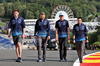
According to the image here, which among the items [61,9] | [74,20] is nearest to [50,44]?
[61,9]

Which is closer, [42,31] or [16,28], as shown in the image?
[16,28]

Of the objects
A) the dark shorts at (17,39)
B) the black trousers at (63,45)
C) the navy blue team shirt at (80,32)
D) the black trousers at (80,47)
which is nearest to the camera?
the dark shorts at (17,39)

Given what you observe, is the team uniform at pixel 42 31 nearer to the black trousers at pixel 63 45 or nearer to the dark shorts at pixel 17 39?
the black trousers at pixel 63 45

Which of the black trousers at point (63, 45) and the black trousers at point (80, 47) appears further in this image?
the black trousers at point (63, 45)

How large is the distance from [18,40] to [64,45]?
5.14ft

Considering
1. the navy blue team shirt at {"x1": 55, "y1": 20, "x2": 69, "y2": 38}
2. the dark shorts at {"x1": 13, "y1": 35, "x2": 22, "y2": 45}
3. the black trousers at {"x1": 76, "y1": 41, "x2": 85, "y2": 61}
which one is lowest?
the black trousers at {"x1": 76, "y1": 41, "x2": 85, "y2": 61}

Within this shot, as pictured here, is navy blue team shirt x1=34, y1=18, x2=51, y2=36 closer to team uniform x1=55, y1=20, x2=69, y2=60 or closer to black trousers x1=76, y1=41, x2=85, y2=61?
team uniform x1=55, y1=20, x2=69, y2=60

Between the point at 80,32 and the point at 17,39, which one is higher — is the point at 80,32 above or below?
above

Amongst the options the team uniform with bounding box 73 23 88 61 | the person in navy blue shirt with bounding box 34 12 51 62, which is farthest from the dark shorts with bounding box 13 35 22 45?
the team uniform with bounding box 73 23 88 61

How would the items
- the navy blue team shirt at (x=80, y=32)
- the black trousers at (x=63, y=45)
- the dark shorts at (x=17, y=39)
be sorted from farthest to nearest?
the black trousers at (x=63, y=45) < the navy blue team shirt at (x=80, y=32) < the dark shorts at (x=17, y=39)

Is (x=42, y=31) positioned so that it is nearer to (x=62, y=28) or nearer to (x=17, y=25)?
(x=62, y=28)

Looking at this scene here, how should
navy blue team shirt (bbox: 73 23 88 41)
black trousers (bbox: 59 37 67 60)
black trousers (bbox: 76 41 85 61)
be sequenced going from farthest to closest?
black trousers (bbox: 59 37 67 60) → navy blue team shirt (bbox: 73 23 88 41) → black trousers (bbox: 76 41 85 61)

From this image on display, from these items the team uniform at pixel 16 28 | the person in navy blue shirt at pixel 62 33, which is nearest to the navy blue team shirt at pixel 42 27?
the person in navy blue shirt at pixel 62 33

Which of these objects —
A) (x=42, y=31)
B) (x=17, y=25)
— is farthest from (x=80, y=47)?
(x=17, y=25)
